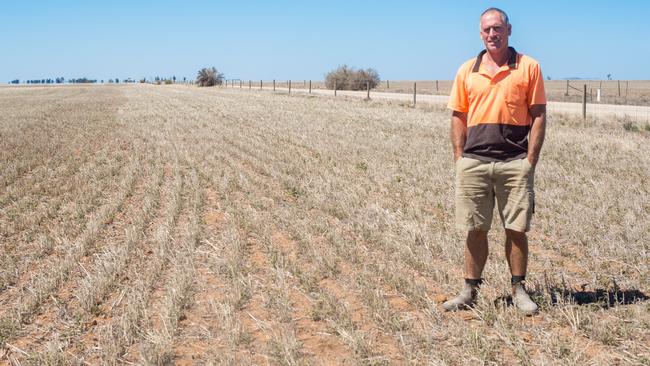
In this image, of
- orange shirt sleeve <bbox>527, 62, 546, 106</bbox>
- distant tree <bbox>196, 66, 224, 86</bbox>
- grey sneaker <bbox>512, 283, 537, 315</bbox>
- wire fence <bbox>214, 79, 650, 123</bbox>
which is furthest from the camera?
distant tree <bbox>196, 66, 224, 86</bbox>

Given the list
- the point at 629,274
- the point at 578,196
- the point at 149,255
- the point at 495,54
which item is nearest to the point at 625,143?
the point at 578,196

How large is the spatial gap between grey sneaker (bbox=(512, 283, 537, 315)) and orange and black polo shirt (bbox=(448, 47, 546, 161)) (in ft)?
3.45

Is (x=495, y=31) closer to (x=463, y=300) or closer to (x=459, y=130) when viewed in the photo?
(x=459, y=130)

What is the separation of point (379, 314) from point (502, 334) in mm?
921

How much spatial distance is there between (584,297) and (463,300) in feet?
3.51

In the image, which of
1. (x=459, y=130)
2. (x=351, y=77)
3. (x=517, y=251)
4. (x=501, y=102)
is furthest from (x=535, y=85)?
(x=351, y=77)

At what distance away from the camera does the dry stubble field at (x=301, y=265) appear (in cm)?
403

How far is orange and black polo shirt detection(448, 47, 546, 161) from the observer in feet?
13.7

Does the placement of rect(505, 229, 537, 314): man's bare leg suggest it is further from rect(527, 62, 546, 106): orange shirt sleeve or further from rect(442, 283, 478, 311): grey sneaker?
rect(527, 62, 546, 106): orange shirt sleeve

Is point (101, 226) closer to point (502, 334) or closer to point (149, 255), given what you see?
point (149, 255)

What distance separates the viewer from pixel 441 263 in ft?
19.0

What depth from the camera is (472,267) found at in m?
4.63

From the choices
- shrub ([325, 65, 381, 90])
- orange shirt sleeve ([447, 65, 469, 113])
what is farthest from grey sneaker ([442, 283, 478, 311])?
shrub ([325, 65, 381, 90])

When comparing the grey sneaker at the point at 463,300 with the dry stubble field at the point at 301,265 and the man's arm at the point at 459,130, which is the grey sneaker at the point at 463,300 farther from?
the man's arm at the point at 459,130
